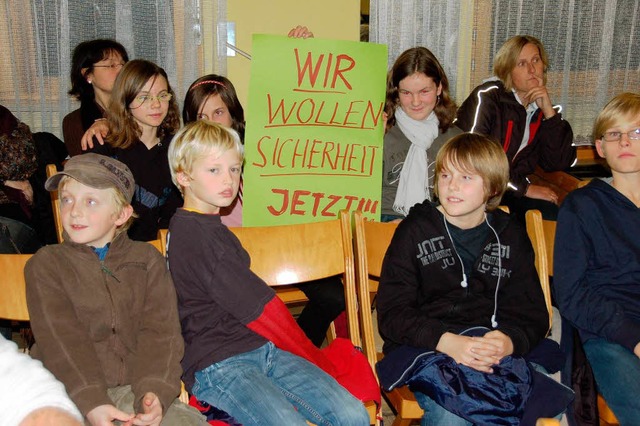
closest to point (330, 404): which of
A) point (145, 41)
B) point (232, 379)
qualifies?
point (232, 379)

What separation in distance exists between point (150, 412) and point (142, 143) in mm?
1356

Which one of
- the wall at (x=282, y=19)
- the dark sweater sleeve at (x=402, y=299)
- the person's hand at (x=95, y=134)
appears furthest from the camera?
the wall at (x=282, y=19)

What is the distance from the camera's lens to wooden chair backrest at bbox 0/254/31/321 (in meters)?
2.04

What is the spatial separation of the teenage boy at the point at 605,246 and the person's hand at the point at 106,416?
55.2 inches

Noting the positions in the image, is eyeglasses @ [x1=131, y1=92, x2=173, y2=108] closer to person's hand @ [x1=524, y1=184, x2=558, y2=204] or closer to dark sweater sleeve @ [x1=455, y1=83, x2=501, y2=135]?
dark sweater sleeve @ [x1=455, y1=83, x2=501, y2=135]

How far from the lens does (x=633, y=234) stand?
90.4 inches

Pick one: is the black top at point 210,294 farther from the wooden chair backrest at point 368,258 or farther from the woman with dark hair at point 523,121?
the woman with dark hair at point 523,121

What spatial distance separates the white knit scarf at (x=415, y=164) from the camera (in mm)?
2963

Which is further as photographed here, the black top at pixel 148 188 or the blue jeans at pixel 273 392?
the black top at pixel 148 188

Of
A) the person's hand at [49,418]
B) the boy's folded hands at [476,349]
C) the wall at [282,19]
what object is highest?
the wall at [282,19]

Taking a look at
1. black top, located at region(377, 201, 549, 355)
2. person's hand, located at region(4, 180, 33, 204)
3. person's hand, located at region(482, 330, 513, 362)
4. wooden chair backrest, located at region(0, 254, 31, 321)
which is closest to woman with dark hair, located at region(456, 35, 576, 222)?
black top, located at region(377, 201, 549, 355)

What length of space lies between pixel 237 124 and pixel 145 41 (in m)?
1.29

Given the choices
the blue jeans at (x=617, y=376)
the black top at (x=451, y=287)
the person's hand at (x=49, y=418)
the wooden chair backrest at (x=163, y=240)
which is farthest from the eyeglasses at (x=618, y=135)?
the person's hand at (x=49, y=418)

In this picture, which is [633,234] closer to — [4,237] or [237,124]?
[237,124]
